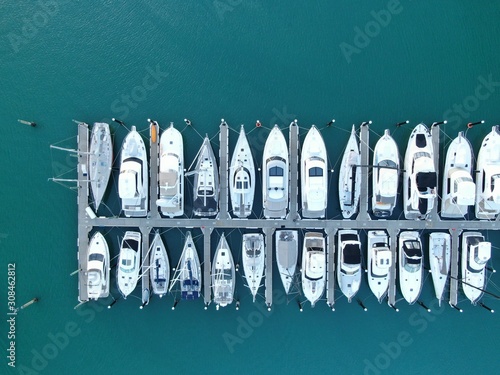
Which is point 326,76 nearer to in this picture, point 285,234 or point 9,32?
point 285,234

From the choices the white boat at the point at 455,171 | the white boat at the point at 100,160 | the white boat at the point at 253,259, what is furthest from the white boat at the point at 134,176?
the white boat at the point at 455,171

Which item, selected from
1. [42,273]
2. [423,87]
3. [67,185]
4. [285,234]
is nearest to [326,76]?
[423,87]

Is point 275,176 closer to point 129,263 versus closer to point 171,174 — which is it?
point 171,174

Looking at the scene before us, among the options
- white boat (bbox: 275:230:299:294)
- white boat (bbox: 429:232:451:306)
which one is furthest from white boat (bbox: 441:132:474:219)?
white boat (bbox: 275:230:299:294)

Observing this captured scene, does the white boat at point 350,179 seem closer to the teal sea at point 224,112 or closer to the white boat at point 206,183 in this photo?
the teal sea at point 224,112

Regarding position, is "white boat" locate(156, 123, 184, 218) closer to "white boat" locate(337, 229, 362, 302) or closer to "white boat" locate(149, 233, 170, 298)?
"white boat" locate(149, 233, 170, 298)

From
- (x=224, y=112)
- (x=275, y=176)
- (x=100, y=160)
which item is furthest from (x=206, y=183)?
(x=100, y=160)
